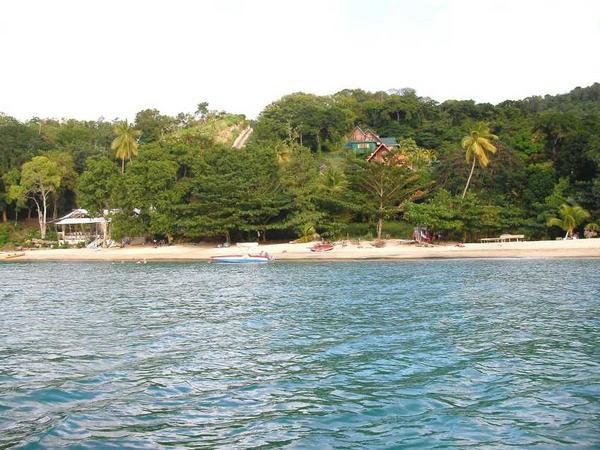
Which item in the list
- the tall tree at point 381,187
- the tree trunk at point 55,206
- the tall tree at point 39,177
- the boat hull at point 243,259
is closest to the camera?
the boat hull at point 243,259

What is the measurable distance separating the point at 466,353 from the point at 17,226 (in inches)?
2336

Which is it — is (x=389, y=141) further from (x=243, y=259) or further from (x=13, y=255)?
(x=13, y=255)

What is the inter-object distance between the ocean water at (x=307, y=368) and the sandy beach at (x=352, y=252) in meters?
13.6

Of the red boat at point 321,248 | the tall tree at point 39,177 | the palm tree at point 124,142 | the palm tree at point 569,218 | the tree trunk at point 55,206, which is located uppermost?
the palm tree at point 124,142

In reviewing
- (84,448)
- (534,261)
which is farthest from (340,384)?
(534,261)

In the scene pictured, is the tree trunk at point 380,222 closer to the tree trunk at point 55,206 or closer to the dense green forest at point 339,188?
the dense green forest at point 339,188

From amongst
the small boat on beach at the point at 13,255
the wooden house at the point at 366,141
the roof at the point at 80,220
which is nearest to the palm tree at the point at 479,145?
the wooden house at the point at 366,141

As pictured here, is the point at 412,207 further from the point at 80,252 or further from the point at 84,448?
the point at 84,448

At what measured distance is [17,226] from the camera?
62.3 metres

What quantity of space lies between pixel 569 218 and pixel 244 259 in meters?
22.1

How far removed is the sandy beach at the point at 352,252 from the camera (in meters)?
37.8

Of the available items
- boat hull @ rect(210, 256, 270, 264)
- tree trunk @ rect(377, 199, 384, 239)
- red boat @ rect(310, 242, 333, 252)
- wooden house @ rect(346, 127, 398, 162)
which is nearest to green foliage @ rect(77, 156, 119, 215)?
boat hull @ rect(210, 256, 270, 264)

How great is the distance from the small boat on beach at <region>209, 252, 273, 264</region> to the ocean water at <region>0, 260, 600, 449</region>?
50.7 feet

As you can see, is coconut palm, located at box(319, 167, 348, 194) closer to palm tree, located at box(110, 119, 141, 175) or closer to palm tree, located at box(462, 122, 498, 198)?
palm tree, located at box(462, 122, 498, 198)
